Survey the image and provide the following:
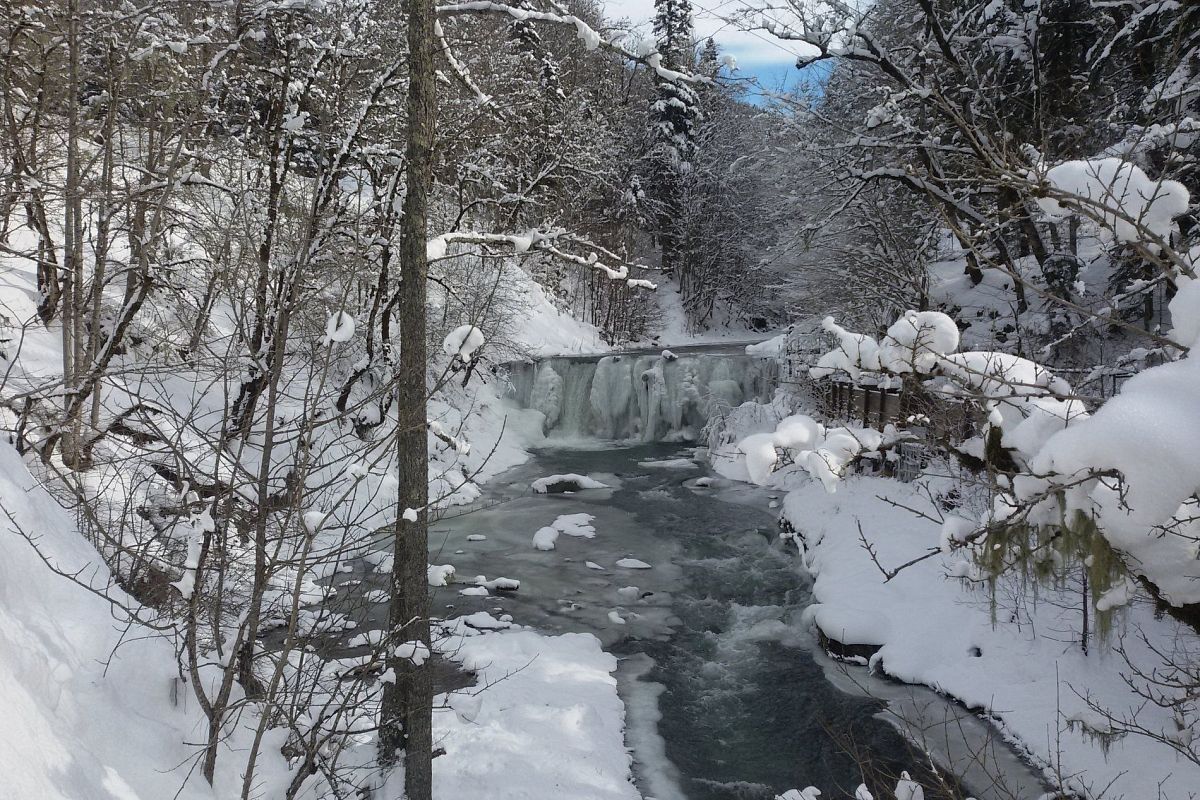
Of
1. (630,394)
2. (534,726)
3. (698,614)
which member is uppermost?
(630,394)

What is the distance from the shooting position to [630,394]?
2153 cm

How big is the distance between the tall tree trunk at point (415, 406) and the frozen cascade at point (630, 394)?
51.5ft

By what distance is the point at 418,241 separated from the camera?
16.2 feet

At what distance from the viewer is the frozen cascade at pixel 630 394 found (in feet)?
69.2

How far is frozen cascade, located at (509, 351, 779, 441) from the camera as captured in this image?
2109 cm

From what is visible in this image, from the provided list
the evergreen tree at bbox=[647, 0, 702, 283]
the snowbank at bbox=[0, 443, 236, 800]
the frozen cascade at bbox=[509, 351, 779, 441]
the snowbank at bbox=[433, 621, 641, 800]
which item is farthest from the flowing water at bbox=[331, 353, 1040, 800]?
the evergreen tree at bbox=[647, 0, 702, 283]

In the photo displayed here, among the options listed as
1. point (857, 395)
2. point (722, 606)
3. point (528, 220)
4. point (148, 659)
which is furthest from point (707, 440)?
point (148, 659)

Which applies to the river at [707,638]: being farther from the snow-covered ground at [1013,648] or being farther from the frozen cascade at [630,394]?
the frozen cascade at [630,394]

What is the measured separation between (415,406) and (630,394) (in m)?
16.8

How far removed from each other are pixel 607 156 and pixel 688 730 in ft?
83.1

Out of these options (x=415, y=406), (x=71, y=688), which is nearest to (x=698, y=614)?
(x=415, y=406)

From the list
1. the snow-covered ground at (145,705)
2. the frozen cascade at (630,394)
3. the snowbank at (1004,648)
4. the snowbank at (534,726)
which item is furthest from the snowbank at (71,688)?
the frozen cascade at (630,394)

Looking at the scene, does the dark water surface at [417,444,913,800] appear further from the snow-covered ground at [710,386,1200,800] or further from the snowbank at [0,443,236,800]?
the snowbank at [0,443,236,800]

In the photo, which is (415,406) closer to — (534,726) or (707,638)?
(534,726)
